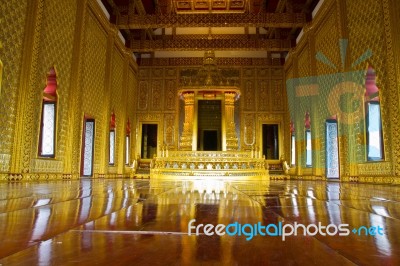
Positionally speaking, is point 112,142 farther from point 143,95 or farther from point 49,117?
point 49,117

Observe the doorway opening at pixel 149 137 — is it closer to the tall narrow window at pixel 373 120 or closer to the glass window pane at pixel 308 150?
the glass window pane at pixel 308 150

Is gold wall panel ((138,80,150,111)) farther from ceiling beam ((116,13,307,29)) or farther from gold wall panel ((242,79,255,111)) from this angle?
gold wall panel ((242,79,255,111))

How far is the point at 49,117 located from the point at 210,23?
19.2ft

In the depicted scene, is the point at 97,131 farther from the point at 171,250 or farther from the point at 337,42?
the point at 171,250

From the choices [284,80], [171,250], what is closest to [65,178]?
[171,250]

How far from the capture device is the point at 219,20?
9.86m

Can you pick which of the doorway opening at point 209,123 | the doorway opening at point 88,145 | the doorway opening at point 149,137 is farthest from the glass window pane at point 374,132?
the doorway opening at point 149,137

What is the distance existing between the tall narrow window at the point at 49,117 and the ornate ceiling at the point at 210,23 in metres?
4.27

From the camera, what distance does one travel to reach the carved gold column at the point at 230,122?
1230cm

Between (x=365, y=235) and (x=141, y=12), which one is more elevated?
(x=141, y=12)

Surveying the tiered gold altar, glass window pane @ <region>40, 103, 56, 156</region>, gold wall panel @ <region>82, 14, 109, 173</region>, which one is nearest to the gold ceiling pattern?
the tiered gold altar

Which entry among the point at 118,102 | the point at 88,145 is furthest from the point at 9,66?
the point at 118,102

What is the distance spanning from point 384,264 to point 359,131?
6996mm

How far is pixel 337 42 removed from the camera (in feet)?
25.1
